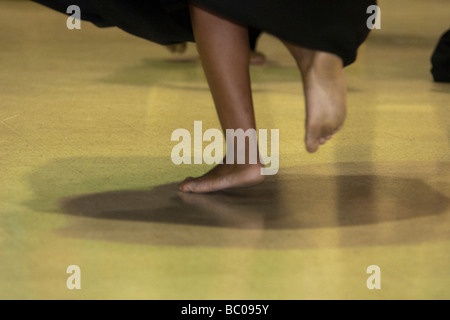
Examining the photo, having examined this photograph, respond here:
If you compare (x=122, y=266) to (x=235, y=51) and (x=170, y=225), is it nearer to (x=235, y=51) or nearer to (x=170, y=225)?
(x=170, y=225)

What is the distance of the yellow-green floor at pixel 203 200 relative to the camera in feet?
4.31

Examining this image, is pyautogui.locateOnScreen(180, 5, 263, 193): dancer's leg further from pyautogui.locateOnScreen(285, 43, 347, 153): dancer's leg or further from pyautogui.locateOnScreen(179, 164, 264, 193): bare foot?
pyautogui.locateOnScreen(285, 43, 347, 153): dancer's leg

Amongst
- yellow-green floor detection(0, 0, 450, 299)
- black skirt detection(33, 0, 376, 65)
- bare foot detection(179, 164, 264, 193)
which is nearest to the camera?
yellow-green floor detection(0, 0, 450, 299)

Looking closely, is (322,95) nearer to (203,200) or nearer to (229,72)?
(229,72)

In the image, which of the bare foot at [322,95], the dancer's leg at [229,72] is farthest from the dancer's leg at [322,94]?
the dancer's leg at [229,72]

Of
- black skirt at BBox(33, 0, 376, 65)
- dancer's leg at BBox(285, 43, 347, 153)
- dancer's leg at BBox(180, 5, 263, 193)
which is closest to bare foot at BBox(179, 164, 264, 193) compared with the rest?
dancer's leg at BBox(180, 5, 263, 193)

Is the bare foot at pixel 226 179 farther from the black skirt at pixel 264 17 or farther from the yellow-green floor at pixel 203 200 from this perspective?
the black skirt at pixel 264 17

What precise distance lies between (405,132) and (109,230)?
1132 millimetres

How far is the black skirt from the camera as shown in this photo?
162cm

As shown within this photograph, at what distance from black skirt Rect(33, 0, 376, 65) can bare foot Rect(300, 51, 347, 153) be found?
1.3 inches

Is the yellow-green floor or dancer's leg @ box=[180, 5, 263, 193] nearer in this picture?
the yellow-green floor

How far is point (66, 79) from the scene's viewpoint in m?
3.24

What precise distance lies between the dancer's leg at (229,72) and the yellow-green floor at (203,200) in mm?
60

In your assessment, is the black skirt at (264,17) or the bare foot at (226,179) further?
the bare foot at (226,179)
